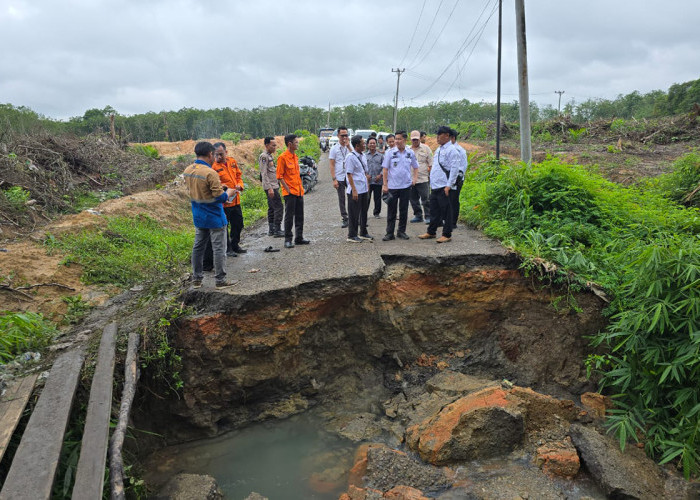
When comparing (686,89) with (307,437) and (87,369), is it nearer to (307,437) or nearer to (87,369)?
(307,437)

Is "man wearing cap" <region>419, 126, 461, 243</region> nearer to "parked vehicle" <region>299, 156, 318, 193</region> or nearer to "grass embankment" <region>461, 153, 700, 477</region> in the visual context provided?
"grass embankment" <region>461, 153, 700, 477</region>

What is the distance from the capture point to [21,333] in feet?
14.5

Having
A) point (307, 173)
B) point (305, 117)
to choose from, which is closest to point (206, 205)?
point (307, 173)

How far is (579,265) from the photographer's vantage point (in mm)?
5438

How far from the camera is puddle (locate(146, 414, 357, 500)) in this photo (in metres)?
4.37

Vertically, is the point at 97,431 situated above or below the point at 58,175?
below

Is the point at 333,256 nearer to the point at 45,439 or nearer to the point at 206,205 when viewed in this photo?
the point at 206,205

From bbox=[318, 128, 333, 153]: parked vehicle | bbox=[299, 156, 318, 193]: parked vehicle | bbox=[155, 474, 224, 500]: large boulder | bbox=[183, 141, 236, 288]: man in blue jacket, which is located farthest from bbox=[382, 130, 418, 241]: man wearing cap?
bbox=[318, 128, 333, 153]: parked vehicle

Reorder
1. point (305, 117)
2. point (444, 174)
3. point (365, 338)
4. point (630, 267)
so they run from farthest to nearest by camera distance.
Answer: point (305, 117) → point (444, 174) → point (365, 338) → point (630, 267)

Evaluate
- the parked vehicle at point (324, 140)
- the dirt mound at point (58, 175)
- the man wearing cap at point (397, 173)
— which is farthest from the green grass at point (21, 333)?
the parked vehicle at point (324, 140)

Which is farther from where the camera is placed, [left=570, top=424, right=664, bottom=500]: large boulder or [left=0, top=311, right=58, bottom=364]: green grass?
[left=0, top=311, right=58, bottom=364]: green grass

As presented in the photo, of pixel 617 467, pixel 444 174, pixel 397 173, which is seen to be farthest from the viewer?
pixel 397 173

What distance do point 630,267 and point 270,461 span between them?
4781 mm

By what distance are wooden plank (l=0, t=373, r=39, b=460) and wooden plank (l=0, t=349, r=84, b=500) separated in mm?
103
